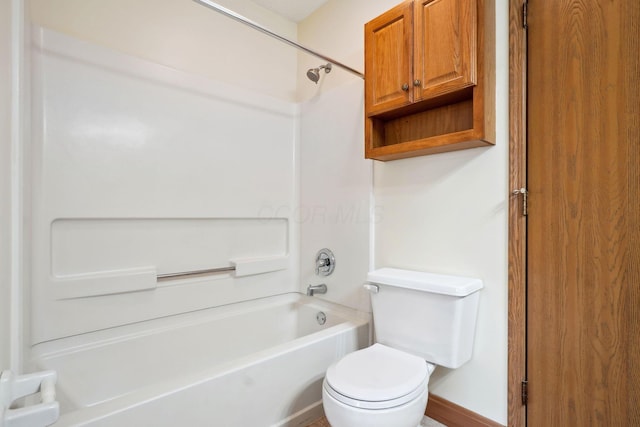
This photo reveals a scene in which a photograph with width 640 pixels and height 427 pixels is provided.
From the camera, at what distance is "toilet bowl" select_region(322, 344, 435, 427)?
1096 millimetres

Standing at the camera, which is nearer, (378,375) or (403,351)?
(378,375)

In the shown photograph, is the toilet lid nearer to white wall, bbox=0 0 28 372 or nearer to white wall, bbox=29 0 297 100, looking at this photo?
white wall, bbox=0 0 28 372

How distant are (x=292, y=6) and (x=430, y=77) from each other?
4.73 ft

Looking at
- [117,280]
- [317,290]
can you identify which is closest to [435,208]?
[317,290]

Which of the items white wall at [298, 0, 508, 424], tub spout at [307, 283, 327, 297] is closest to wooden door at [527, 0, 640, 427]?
white wall at [298, 0, 508, 424]

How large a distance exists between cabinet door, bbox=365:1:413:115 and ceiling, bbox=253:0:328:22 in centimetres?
89

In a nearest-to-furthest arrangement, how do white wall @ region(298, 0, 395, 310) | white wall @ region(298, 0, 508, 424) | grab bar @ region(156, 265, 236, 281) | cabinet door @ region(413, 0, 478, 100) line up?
cabinet door @ region(413, 0, 478, 100), white wall @ region(298, 0, 508, 424), grab bar @ region(156, 265, 236, 281), white wall @ region(298, 0, 395, 310)

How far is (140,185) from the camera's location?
1737 millimetres

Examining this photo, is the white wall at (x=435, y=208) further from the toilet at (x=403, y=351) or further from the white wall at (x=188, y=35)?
the white wall at (x=188, y=35)

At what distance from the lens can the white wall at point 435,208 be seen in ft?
4.56

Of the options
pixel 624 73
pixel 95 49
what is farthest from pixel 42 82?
pixel 624 73

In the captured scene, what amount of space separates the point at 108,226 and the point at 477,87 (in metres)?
1.89

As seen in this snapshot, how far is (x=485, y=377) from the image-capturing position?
4.69 ft

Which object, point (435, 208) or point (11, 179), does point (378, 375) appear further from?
point (11, 179)
